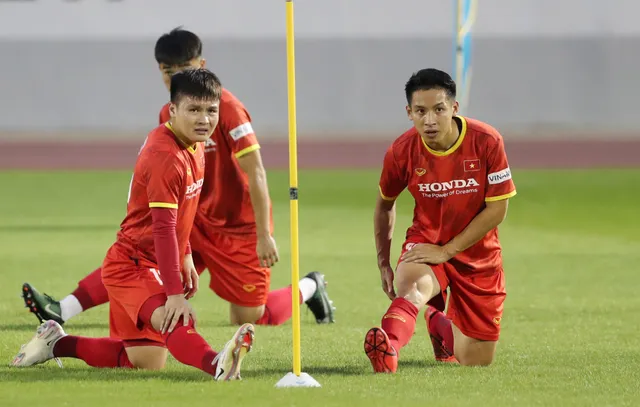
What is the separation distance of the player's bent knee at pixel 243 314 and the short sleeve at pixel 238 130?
1133 mm

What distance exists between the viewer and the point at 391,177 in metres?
6.02

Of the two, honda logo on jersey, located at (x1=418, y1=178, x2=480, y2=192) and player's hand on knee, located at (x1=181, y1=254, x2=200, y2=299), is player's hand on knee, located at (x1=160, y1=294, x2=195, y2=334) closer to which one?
player's hand on knee, located at (x1=181, y1=254, x2=200, y2=299)

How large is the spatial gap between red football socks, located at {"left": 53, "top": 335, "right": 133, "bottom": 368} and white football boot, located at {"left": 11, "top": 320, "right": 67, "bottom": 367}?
0.03 meters

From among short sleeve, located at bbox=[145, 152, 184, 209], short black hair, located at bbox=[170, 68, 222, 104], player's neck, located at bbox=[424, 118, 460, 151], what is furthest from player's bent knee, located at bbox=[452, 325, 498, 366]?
short black hair, located at bbox=[170, 68, 222, 104]

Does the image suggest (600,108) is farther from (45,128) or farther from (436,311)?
(436,311)

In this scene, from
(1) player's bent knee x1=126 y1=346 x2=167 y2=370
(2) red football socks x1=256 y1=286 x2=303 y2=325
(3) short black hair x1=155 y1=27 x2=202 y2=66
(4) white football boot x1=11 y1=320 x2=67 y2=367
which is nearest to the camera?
(1) player's bent knee x1=126 y1=346 x2=167 y2=370

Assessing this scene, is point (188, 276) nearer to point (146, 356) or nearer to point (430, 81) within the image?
point (146, 356)

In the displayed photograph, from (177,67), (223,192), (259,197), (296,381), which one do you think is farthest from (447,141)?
(223,192)

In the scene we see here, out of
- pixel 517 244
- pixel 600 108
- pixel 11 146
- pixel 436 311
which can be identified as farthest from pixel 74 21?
pixel 436 311

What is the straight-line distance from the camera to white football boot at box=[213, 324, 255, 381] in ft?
16.6

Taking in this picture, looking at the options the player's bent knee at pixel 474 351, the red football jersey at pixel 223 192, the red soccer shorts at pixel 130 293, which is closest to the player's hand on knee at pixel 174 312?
the red soccer shorts at pixel 130 293

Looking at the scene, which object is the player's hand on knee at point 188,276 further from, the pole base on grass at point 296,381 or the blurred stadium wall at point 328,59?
the blurred stadium wall at point 328,59

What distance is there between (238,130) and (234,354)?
2.08 meters

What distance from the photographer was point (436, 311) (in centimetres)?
636
